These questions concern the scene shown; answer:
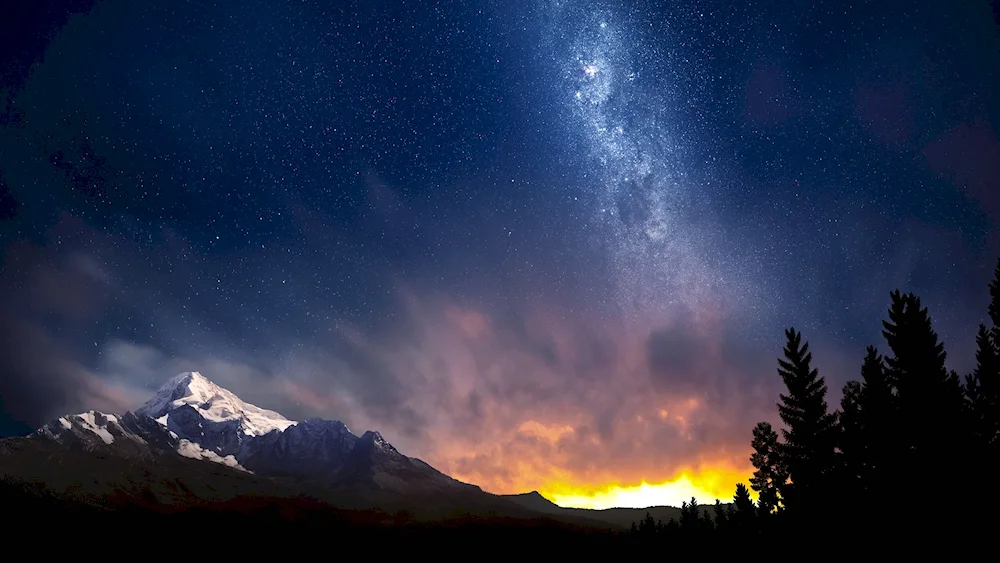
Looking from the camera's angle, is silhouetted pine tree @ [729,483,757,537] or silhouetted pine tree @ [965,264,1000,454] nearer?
silhouetted pine tree @ [965,264,1000,454]

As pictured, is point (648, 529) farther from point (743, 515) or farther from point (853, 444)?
point (853, 444)

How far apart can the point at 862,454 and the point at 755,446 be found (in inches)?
348

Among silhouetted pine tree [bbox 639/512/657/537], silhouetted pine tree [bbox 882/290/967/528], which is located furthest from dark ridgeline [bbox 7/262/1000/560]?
silhouetted pine tree [bbox 639/512/657/537]

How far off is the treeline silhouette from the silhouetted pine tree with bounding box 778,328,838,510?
92mm

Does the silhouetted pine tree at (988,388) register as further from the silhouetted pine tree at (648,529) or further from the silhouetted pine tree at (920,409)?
the silhouetted pine tree at (648,529)

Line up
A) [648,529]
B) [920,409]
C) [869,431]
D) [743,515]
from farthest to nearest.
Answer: [648,529], [743,515], [869,431], [920,409]

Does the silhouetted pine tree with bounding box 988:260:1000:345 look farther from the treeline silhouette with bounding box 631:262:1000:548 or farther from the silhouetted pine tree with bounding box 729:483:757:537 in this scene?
the silhouetted pine tree with bounding box 729:483:757:537

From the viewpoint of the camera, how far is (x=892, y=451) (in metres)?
37.2

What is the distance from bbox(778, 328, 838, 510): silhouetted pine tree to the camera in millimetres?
41531

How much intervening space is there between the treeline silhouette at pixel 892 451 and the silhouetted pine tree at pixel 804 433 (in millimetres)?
92

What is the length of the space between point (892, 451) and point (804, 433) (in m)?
6.85

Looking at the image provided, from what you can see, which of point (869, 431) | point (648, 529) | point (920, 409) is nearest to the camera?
point (920, 409)

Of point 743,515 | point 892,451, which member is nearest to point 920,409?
point 892,451

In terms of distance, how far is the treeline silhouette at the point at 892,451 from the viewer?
3012cm
